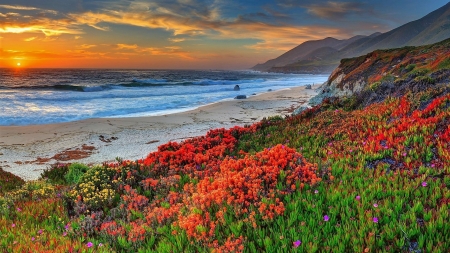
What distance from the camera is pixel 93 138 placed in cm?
1786

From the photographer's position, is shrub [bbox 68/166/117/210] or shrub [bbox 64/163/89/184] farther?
shrub [bbox 64/163/89/184]

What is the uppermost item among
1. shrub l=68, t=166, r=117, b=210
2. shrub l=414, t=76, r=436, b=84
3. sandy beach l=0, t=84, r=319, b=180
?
shrub l=414, t=76, r=436, b=84

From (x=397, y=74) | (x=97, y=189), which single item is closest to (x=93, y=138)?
(x=97, y=189)

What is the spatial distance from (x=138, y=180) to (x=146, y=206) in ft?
5.71

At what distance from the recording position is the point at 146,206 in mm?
5473

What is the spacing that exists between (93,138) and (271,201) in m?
15.9

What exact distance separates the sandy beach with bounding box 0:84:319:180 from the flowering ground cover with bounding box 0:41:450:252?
280 inches

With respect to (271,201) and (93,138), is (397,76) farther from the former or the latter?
(271,201)

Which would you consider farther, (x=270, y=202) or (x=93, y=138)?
(x=93, y=138)

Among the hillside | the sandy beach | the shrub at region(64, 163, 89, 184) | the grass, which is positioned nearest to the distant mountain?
the hillside

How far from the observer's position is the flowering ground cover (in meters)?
3.62

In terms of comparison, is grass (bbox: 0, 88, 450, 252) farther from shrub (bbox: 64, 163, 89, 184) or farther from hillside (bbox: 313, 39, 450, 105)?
hillside (bbox: 313, 39, 450, 105)

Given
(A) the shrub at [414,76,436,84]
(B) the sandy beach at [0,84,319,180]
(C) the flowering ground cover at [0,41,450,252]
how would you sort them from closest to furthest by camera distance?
(C) the flowering ground cover at [0,41,450,252]
(A) the shrub at [414,76,436,84]
(B) the sandy beach at [0,84,319,180]

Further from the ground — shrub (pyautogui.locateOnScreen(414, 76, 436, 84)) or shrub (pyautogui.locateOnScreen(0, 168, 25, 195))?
shrub (pyautogui.locateOnScreen(414, 76, 436, 84))
